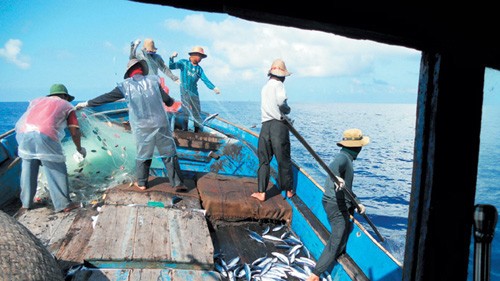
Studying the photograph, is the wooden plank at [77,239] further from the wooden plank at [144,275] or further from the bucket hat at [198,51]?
the bucket hat at [198,51]

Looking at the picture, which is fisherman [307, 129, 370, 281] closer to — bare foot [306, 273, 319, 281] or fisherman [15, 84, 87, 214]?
bare foot [306, 273, 319, 281]

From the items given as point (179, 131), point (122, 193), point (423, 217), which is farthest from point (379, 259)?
point (179, 131)

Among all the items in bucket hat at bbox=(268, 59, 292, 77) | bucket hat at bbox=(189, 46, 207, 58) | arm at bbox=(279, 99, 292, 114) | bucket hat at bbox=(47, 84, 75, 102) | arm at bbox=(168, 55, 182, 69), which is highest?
bucket hat at bbox=(189, 46, 207, 58)

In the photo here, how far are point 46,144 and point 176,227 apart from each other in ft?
8.34

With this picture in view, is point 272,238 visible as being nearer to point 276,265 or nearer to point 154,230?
point 276,265

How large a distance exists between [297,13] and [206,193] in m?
4.37

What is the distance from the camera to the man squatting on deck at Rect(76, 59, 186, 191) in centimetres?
525

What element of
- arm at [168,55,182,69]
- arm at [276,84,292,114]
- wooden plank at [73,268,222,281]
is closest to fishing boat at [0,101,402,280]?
wooden plank at [73,268,222,281]

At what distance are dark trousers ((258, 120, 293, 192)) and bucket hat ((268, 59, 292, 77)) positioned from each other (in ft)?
2.70

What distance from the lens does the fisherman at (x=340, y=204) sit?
13.3ft

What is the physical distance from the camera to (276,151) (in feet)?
18.7

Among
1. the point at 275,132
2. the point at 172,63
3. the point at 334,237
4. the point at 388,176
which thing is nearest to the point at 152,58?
the point at 172,63

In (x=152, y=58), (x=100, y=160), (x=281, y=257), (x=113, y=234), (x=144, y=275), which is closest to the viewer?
(x=144, y=275)

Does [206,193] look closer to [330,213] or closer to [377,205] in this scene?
[330,213]
